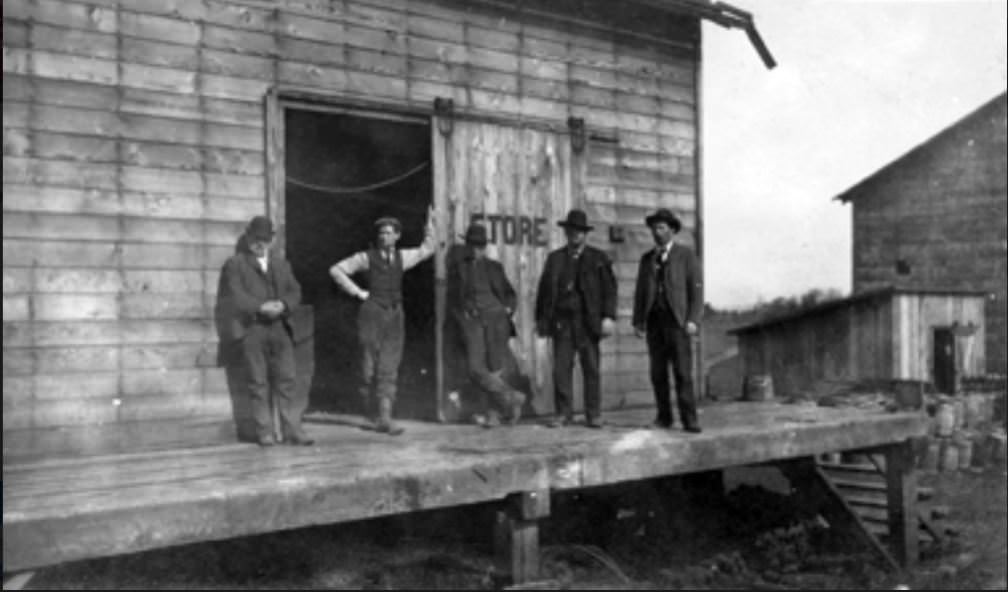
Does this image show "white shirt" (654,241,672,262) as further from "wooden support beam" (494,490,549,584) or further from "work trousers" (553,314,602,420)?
"wooden support beam" (494,490,549,584)

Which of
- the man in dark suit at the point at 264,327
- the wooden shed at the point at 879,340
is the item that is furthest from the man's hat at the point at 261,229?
the wooden shed at the point at 879,340

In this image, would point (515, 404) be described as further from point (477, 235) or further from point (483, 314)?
point (477, 235)

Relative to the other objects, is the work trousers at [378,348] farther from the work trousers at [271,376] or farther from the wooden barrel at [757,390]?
the wooden barrel at [757,390]

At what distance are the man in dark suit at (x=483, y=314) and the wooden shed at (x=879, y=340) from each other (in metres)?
13.5

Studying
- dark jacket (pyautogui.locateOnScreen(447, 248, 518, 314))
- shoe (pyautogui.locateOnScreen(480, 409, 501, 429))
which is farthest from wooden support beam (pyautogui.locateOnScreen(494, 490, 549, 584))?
dark jacket (pyautogui.locateOnScreen(447, 248, 518, 314))

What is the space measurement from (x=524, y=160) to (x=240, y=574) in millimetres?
4772

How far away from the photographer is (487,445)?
7.73m

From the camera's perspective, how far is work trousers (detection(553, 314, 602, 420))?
895 centimetres

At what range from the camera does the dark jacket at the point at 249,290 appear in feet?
24.8

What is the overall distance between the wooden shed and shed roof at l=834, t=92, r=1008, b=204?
4.68 meters

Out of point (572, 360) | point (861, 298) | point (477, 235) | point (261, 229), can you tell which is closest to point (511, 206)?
point (477, 235)

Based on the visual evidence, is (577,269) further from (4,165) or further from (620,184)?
(4,165)

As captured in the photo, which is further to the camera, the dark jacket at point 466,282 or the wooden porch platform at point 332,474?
the dark jacket at point 466,282

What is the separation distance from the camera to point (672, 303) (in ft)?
28.4
